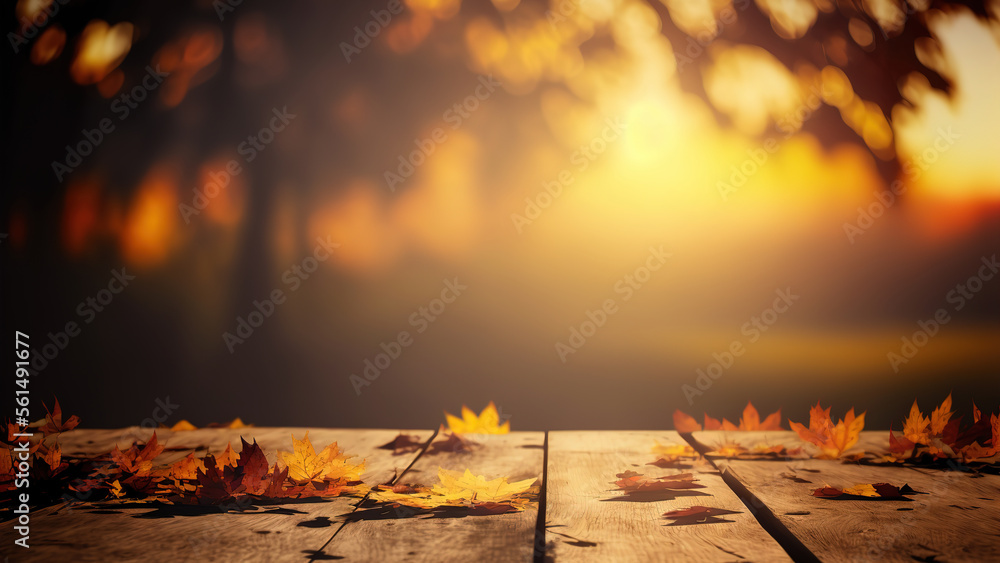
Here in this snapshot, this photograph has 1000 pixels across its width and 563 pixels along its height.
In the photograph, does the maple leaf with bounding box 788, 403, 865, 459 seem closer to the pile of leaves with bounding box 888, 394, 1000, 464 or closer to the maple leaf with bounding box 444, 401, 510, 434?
the pile of leaves with bounding box 888, 394, 1000, 464

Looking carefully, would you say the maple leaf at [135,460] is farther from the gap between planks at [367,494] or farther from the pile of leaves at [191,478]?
the gap between planks at [367,494]

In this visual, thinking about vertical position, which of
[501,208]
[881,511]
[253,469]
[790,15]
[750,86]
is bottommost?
[881,511]

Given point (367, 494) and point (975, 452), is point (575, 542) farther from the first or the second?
point (975, 452)

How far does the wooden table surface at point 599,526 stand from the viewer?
2.52 feet

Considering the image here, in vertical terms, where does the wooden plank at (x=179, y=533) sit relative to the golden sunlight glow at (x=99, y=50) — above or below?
below

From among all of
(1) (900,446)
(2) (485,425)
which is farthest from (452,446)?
(1) (900,446)

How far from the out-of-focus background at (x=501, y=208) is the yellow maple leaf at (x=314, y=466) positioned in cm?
121

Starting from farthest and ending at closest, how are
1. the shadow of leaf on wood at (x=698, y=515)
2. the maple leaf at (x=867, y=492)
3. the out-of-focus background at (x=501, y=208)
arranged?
the out-of-focus background at (x=501, y=208) < the maple leaf at (x=867, y=492) < the shadow of leaf on wood at (x=698, y=515)

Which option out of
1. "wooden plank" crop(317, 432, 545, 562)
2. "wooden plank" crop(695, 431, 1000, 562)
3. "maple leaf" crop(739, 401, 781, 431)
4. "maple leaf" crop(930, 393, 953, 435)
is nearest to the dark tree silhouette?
"maple leaf" crop(739, 401, 781, 431)

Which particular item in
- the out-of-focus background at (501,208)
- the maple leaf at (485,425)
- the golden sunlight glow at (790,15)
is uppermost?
the golden sunlight glow at (790,15)

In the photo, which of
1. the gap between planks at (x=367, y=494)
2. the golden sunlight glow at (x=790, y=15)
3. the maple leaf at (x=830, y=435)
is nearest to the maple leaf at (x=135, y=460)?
the gap between planks at (x=367, y=494)

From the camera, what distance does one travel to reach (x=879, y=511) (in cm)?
91

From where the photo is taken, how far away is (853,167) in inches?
86.4

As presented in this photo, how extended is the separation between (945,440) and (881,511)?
1.43 ft
